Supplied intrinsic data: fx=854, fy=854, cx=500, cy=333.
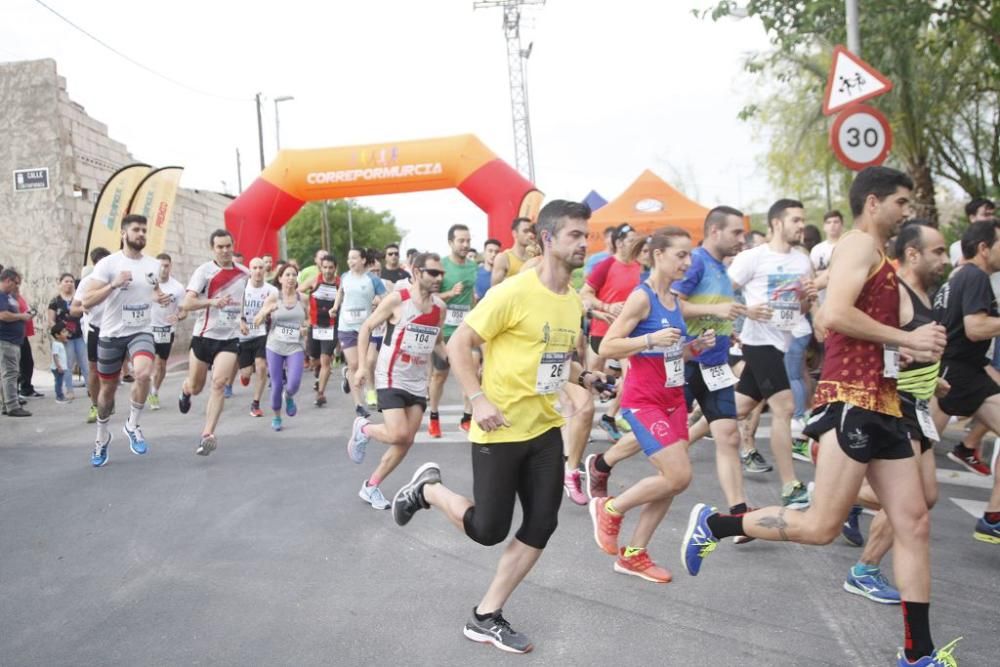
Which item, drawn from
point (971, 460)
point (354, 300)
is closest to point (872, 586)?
point (971, 460)

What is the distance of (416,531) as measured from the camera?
5.51 meters

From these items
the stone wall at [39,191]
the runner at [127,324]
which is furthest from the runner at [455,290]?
the stone wall at [39,191]

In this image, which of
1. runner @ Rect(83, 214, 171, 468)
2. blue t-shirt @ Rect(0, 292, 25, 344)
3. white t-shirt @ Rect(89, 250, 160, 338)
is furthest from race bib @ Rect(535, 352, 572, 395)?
blue t-shirt @ Rect(0, 292, 25, 344)

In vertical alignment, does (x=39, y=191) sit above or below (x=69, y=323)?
above

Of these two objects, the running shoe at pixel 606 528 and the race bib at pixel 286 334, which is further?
the race bib at pixel 286 334

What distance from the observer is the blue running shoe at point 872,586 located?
4.14 meters

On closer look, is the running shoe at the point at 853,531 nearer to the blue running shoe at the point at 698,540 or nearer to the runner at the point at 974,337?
the runner at the point at 974,337

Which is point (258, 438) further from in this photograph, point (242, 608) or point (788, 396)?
point (788, 396)

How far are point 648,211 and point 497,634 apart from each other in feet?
56.4

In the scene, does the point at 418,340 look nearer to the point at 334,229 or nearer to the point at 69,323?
the point at 69,323

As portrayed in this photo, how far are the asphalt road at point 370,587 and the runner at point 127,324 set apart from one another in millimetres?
840

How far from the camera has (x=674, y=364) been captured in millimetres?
4633

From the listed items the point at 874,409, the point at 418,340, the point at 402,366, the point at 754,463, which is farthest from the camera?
the point at 754,463

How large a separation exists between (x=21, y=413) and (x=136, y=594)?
26.0ft
